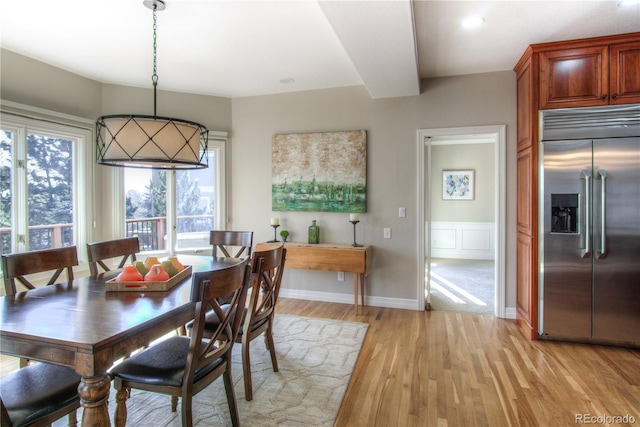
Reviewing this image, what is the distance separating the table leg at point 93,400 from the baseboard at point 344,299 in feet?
10.0

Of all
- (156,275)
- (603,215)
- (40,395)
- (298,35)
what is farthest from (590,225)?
(40,395)

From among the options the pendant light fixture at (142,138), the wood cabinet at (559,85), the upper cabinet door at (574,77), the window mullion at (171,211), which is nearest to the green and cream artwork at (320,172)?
the window mullion at (171,211)

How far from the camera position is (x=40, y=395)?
142 centimetres

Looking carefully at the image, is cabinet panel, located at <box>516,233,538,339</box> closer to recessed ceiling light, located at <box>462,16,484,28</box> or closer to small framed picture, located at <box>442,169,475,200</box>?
recessed ceiling light, located at <box>462,16,484,28</box>

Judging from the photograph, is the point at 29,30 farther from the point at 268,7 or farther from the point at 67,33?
the point at 268,7

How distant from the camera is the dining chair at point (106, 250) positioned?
8.32ft

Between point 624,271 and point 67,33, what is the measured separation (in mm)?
4953

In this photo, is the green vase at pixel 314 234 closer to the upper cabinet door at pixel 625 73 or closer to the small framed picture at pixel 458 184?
the upper cabinet door at pixel 625 73

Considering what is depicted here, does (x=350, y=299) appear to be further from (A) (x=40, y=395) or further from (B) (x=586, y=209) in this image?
(A) (x=40, y=395)

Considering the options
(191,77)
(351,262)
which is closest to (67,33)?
(191,77)

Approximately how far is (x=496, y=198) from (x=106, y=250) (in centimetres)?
370

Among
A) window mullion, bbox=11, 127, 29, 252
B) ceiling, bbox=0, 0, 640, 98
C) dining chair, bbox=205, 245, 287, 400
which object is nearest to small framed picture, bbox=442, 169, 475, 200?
ceiling, bbox=0, 0, 640, 98

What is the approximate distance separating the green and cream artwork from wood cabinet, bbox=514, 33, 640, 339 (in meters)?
1.66

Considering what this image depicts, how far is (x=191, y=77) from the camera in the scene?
3.83m
